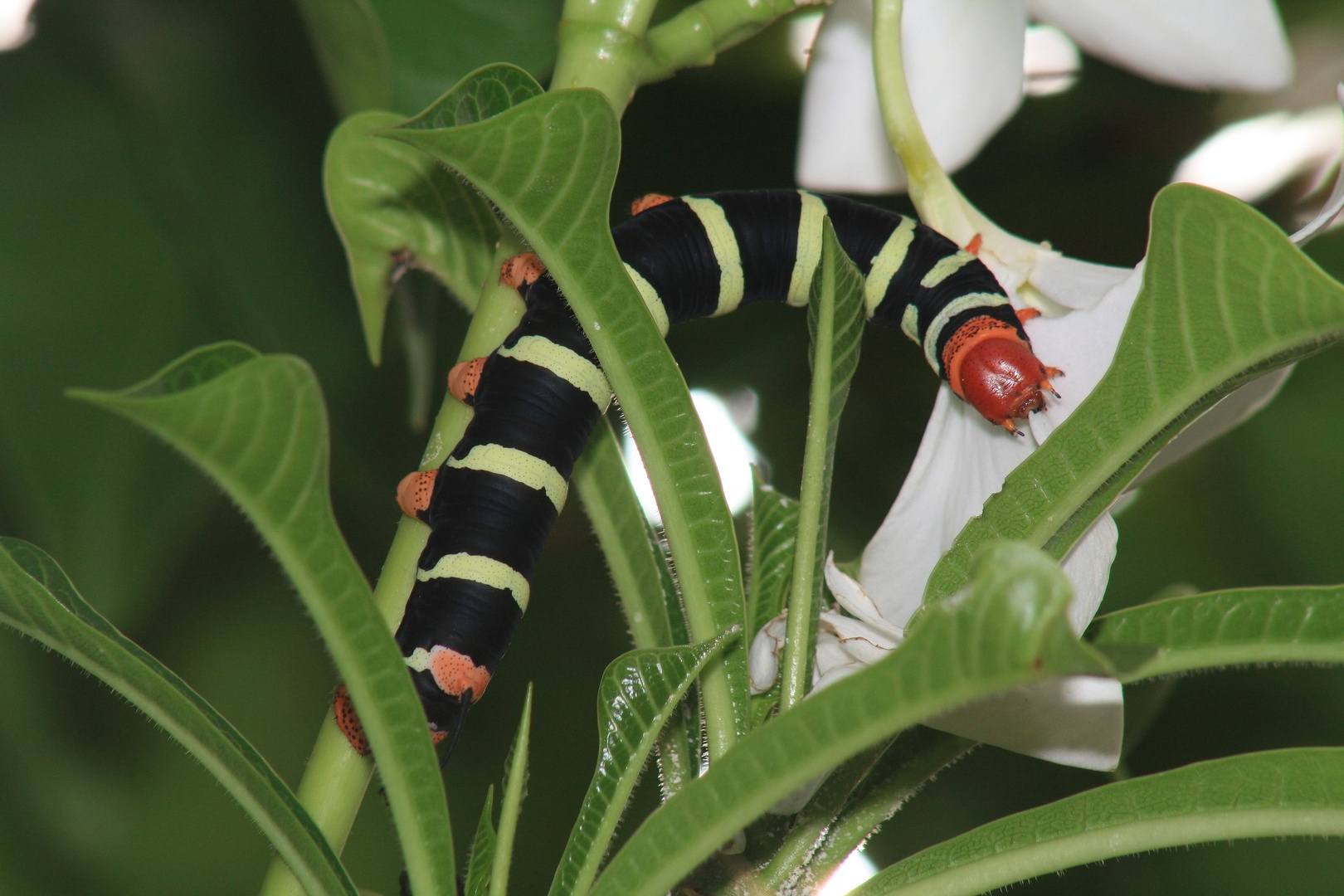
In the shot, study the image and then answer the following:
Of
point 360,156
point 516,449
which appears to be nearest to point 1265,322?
point 516,449

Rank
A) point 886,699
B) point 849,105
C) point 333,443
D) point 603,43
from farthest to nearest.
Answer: point 333,443
point 849,105
point 603,43
point 886,699

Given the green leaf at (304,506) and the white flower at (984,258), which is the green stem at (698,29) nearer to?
the white flower at (984,258)

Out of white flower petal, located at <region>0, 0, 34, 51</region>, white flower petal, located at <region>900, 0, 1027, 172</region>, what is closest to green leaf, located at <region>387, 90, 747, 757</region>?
white flower petal, located at <region>900, 0, 1027, 172</region>

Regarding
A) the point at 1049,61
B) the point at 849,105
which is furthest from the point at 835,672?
the point at 1049,61

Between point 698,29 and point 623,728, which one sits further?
point 698,29

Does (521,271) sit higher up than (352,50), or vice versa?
(352,50)

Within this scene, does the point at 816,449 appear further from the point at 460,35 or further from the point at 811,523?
the point at 460,35

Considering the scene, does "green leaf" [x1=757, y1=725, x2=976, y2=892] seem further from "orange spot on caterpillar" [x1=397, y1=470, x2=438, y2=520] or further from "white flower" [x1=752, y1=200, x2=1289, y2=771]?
"orange spot on caterpillar" [x1=397, y1=470, x2=438, y2=520]

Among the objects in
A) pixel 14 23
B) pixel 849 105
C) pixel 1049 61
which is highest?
pixel 1049 61

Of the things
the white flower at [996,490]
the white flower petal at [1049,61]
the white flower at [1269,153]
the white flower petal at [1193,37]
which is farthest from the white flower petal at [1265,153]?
the white flower at [996,490]
